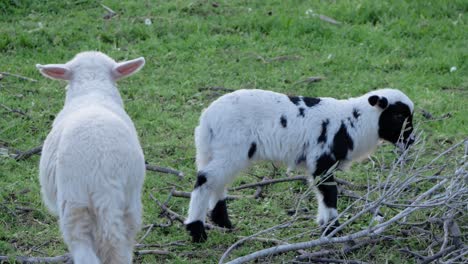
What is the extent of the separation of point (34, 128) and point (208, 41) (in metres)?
2.91

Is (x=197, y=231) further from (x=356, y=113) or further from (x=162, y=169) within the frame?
(x=356, y=113)

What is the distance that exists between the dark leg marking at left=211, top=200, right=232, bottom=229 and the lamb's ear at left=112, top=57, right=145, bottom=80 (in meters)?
1.22

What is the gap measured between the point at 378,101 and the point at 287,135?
0.78 metres

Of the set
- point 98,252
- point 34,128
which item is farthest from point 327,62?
point 98,252

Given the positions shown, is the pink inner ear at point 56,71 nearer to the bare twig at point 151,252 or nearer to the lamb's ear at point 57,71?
the lamb's ear at point 57,71

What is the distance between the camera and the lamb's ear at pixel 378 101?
7.10m

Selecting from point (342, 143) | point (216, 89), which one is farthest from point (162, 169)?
point (216, 89)

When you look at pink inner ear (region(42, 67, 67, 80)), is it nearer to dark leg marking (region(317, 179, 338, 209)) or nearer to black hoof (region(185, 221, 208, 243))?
black hoof (region(185, 221, 208, 243))

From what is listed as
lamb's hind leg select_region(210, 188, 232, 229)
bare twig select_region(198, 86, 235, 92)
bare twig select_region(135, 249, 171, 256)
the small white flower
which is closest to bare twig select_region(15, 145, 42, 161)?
lamb's hind leg select_region(210, 188, 232, 229)

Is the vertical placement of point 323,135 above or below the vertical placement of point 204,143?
above

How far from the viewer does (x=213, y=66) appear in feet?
34.8

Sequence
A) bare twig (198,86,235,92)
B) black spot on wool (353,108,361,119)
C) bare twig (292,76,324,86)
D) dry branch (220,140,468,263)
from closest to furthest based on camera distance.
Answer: dry branch (220,140,468,263) → black spot on wool (353,108,361,119) → bare twig (198,86,235,92) → bare twig (292,76,324,86)

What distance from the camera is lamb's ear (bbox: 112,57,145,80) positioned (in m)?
6.58

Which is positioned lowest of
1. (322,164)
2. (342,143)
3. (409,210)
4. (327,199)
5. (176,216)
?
(176,216)
